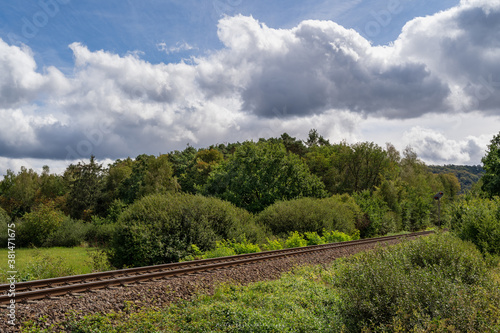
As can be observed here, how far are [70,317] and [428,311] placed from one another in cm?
709

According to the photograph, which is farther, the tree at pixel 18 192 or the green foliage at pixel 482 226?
the tree at pixel 18 192

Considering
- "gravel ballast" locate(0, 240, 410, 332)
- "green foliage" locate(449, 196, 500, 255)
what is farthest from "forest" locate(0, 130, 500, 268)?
"gravel ballast" locate(0, 240, 410, 332)

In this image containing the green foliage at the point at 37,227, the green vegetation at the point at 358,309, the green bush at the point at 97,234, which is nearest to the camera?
the green vegetation at the point at 358,309

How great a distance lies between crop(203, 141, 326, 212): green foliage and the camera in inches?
1398

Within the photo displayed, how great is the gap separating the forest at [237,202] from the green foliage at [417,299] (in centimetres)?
983

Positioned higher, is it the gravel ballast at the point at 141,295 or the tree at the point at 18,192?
the tree at the point at 18,192

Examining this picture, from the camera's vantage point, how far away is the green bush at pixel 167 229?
16625 mm

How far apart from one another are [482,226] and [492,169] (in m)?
29.7

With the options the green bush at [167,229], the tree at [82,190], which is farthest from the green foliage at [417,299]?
the tree at [82,190]

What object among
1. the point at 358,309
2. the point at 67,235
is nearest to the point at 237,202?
the point at 67,235

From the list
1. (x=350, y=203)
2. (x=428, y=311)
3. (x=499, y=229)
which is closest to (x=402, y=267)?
(x=428, y=311)

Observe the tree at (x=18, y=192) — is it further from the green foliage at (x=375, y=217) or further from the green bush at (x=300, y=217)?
the green foliage at (x=375, y=217)

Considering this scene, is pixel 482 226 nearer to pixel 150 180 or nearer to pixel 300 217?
pixel 300 217

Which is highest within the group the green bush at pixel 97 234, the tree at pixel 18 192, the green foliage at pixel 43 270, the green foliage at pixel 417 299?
the tree at pixel 18 192
